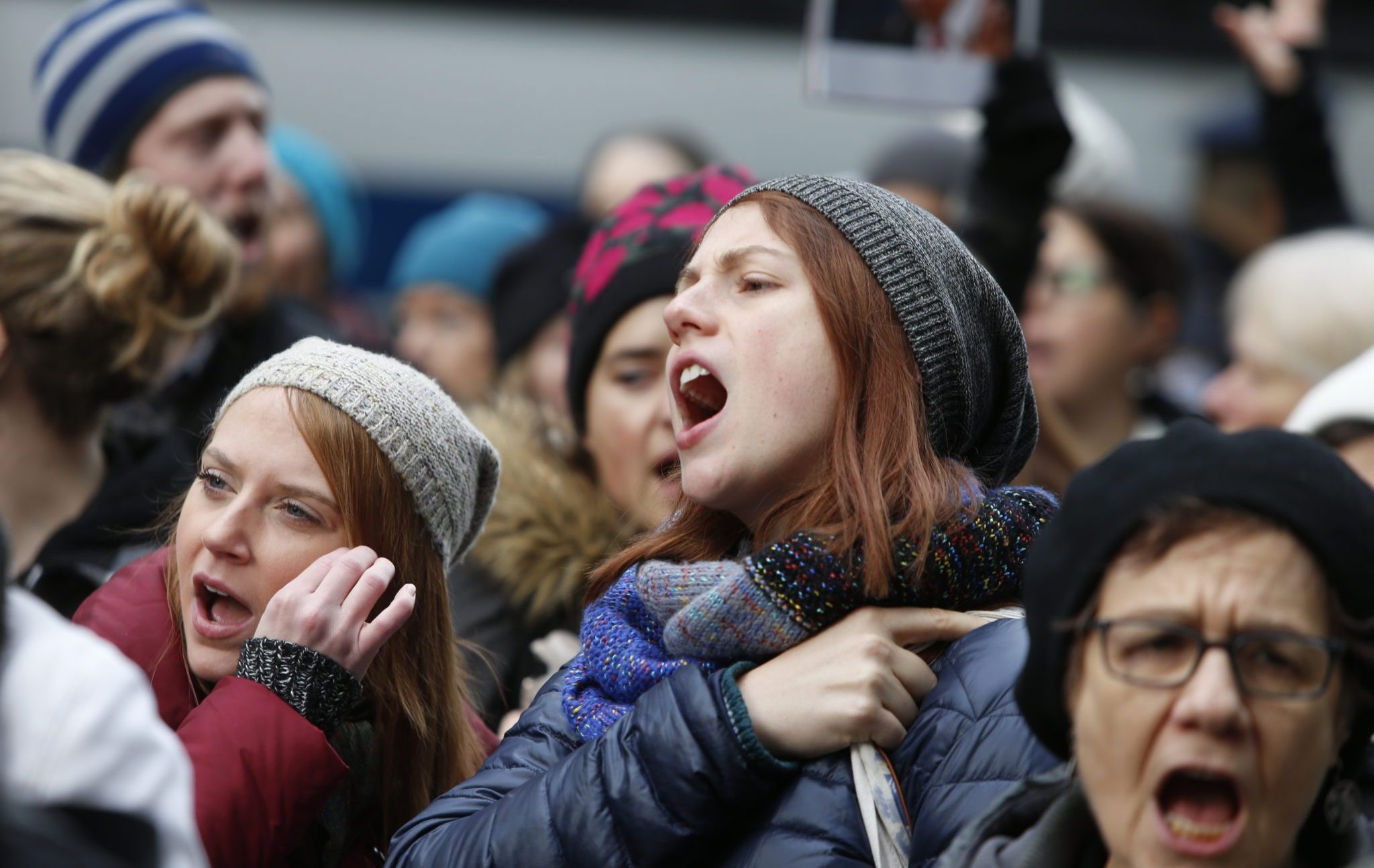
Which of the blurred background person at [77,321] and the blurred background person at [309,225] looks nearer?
the blurred background person at [77,321]

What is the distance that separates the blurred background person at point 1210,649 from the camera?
1.92 m

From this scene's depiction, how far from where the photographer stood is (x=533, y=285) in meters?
5.53

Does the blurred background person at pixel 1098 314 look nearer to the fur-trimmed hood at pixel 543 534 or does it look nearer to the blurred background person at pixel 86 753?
the fur-trimmed hood at pixel 543 534

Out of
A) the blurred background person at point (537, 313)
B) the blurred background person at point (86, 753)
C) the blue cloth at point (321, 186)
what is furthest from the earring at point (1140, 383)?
the blurred background person at point (86, 753)

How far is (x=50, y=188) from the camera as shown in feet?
12.4

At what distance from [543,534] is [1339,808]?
2.06 m

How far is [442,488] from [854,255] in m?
0.86

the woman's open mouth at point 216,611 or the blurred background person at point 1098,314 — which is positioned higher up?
the woman's open mouth at point 216,611

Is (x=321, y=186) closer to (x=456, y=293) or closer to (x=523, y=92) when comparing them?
(x=456, y=293)

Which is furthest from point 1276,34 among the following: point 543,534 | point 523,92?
point 523,92

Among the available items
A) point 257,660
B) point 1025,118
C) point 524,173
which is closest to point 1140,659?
point 257,660

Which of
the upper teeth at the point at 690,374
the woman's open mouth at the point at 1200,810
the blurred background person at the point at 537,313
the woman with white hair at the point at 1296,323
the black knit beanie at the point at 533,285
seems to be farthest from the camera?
the black knit beanie at the point at 533,285

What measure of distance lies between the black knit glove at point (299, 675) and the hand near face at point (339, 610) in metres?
0.02

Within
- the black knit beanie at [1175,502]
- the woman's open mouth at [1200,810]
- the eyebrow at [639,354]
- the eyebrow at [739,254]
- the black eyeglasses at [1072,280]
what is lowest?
the black eyeglasses at [1072,280]
